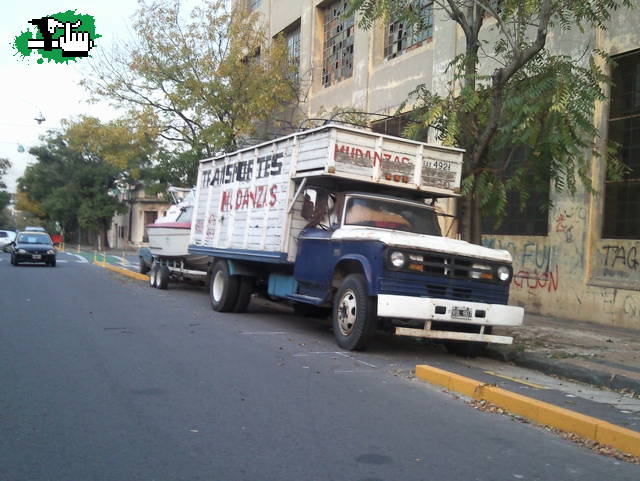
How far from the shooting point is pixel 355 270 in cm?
895

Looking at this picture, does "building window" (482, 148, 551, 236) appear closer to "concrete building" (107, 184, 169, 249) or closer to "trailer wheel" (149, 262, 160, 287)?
"trailer wheel" (149, 262, 160, 287)

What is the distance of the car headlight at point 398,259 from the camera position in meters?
8.07

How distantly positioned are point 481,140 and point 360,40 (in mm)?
10954

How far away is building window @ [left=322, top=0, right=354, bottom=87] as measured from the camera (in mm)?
20891

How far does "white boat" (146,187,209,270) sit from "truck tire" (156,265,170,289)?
300 mm

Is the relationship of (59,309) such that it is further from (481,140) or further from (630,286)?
(630,286)

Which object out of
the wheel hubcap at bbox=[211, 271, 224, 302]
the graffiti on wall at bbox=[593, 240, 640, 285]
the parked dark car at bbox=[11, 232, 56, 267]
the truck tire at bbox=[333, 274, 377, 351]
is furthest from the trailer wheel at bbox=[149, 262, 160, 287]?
the graffiti on wall at bbox=[593, 240, 640, 285]

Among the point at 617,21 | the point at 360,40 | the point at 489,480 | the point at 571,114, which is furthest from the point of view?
the point at 360,40

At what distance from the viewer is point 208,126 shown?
810 inches

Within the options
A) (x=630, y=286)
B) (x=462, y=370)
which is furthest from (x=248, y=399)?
(x=630, y=286)

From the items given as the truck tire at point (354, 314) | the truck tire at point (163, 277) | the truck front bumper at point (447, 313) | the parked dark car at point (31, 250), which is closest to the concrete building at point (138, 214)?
the parked dark car at point (31, 250)

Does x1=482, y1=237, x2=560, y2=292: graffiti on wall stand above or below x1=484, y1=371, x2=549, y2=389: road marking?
above

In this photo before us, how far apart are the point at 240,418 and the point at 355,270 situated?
3844 millimetres

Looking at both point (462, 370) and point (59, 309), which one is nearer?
point (462, 370)
